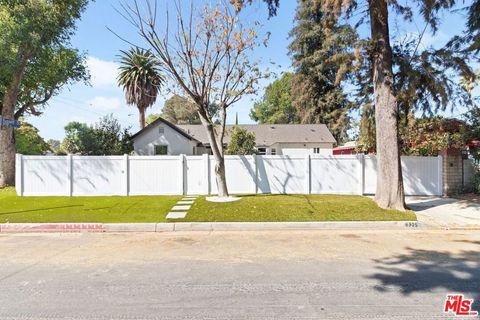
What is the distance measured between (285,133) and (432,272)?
115 feet

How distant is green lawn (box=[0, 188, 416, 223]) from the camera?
31.9 ft

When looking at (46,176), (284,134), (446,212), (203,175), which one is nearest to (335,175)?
(446,212)

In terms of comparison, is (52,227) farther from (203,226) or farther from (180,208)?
(203,226)

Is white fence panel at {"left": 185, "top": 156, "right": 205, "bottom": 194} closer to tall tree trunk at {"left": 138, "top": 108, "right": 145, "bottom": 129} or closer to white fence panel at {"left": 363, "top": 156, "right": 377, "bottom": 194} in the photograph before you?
white fence panel at {"left": 363, "top": 156, "right": 377, "bottom": 194}

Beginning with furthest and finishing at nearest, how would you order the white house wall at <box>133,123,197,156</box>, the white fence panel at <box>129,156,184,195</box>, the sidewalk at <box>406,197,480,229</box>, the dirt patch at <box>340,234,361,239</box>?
the white house wall at <box>133,123,197,156</box> < the white fence panel at <box>129,156,184,195</box> < the sidewalk at <box>406,197,480,229</box> < the dirt patch at <box>340,234,361,239</box>

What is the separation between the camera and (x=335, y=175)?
1434 cm

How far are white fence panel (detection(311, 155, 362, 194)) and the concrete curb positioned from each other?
197 inches

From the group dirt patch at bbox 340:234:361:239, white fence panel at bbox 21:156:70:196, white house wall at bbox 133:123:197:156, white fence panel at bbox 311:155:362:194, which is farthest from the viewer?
white house wall at bbox 133:123:197:156

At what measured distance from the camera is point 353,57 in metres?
11.3

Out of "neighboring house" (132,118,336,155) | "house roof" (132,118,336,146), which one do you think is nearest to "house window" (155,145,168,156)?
"neighboring house" (132,118,336,155)

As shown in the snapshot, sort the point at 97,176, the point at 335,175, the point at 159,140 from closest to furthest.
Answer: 1. the point at 97,176
2. the point at 335,175
3. the point at 159,140

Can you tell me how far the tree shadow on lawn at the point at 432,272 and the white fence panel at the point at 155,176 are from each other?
9.68 meters

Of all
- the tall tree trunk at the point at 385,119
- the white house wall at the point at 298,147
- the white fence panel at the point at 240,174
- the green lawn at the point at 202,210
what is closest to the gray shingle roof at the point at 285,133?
A: the white house wall at the point at 298,147

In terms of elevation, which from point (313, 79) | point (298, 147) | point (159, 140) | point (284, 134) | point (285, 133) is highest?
point (313, 79)
